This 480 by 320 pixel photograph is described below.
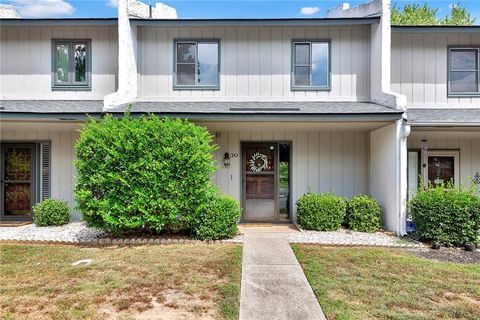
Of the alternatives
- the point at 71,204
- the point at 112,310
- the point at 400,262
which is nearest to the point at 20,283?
the point at 112,310

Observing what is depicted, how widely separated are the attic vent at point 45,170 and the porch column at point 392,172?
365 inches

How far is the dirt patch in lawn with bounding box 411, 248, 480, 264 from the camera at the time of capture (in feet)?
18.6

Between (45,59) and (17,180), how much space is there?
3.73 metres

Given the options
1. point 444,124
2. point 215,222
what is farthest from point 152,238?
point 444,124

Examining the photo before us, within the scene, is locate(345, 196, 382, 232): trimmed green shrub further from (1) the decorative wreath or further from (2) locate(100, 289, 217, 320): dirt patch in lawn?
(2) locate(100, 289, 217, 320): dirt patch in lawn

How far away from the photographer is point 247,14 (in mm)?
9211

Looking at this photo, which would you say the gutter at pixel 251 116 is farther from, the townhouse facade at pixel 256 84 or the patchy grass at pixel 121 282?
the patchy grass at pixel 121 282

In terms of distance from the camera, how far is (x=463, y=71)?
9328mm

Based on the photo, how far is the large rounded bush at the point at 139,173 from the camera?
620 centimetres

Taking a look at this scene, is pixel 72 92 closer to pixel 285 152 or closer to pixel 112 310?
pixel 285 152

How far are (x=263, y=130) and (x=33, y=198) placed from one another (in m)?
6.93

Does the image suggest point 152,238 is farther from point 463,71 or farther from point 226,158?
point 463,71

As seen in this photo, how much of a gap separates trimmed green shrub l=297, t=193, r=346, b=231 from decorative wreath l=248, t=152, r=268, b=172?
1.82 meters

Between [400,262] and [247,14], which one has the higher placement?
[247,14]
